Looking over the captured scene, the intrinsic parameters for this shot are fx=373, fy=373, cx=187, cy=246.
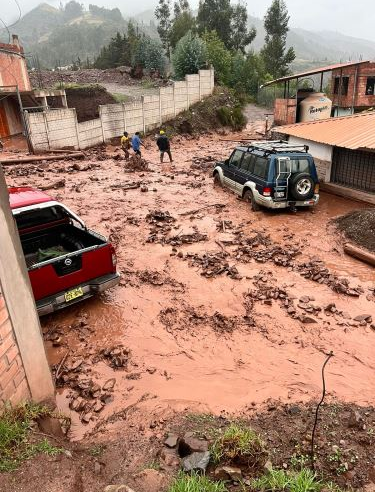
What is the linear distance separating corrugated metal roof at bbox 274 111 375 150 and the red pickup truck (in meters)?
8.40

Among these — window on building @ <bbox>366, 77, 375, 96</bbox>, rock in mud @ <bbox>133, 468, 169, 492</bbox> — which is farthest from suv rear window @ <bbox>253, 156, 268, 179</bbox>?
window on building @ <bbox>366, 77, 375, 96</bbox>

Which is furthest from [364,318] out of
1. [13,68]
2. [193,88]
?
[13,68]

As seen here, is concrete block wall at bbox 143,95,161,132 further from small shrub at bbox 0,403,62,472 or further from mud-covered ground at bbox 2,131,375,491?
small shrub at bbox 0,403,62,472

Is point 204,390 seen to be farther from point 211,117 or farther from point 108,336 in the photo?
point 211,117

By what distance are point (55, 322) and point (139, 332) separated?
1.49 metres

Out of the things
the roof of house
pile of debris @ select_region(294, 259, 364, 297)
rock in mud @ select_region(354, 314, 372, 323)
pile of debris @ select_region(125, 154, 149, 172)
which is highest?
the roof of house

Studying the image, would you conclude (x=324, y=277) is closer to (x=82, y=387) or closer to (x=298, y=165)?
(x=298, y=165)

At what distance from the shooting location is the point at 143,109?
985 inches

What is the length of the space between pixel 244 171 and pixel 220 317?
23.0 feet

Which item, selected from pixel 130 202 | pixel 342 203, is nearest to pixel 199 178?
pixel 130 202

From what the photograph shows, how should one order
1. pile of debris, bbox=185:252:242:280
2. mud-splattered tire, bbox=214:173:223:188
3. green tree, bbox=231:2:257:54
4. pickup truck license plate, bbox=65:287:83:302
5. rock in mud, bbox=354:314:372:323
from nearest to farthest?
pickup truck license plate, bbox=65:287:83:302, rock in mud, bbox=354:314:372:323, pile of debris, bbox=185:252:242:280, mud-splattered tire, bbox=214:173:223:188, green tree, bbox=231:2:257:54

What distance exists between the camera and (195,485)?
2.85 metres

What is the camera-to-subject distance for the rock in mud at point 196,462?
3156mm

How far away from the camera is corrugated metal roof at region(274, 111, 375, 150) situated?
11.5 metres
